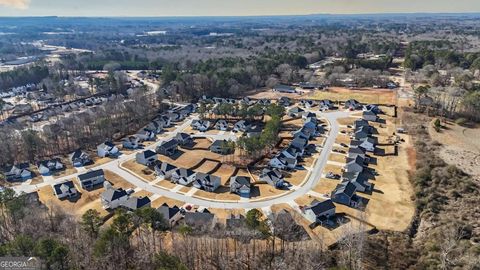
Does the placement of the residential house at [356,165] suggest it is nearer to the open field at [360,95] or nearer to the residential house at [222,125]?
the residential house at [222,125]

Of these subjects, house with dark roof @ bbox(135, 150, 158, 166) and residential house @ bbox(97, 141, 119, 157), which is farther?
residential house @ bbox(97, 141, 119, 157)

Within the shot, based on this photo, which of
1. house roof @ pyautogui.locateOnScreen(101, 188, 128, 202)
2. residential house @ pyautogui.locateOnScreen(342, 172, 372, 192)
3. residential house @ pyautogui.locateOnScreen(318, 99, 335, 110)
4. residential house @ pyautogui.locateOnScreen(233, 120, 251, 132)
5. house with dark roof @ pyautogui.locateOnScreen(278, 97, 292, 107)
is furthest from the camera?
house with dark roof @ pyautogui.locateOnScreen(278, 97, 292, 107)

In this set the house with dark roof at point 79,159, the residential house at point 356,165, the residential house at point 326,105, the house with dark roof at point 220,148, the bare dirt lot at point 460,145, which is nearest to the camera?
the residential house at point 356,165

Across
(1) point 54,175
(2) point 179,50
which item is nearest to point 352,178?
(1) point 54,175

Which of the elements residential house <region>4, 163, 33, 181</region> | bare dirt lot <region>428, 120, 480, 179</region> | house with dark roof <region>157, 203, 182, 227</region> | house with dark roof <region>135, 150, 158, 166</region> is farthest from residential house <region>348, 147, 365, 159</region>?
residential house <region>4, 163, 33, 181</region>

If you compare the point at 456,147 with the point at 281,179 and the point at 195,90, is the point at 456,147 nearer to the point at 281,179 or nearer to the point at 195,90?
→ the point at 281,179

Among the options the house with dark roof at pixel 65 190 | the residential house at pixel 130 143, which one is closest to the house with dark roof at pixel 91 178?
the house with dark roof at pixel 65 190

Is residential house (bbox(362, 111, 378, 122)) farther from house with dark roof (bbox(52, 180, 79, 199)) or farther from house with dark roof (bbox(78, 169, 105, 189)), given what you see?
house with dark roof (bbox(52, 180, 79, 199))
